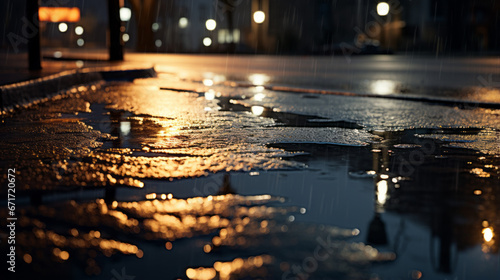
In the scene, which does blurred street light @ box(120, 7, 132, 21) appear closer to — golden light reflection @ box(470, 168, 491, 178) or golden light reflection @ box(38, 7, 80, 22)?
golden light reflection @ box(470, 168, 491, 178)

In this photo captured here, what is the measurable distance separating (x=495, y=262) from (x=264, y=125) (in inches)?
167

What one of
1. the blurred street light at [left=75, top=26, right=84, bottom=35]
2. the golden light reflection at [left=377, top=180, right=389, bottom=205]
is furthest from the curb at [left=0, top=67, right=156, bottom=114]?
the blurred street light at [left=75, top=26, right=84, bottom=35]

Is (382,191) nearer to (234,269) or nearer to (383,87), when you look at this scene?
(234,269)

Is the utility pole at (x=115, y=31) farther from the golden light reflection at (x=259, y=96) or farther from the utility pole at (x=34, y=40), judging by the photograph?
the golden light reflection at (x=259, y=96)

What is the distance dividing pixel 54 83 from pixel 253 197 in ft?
23.9

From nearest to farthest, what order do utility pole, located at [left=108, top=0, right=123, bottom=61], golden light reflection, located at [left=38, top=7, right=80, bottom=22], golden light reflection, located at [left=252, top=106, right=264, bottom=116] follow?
1. golden light reflection, located at [left=252, top=106, right=264, bottom=116]
2. utility pole, located at [left=108, top=0, right=123, bottom=61]
3. golden light reflection, located at [left=38, top=7, right=80, bottom=22]

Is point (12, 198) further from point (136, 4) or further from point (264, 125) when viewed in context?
point (136, 4)

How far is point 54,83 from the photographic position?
10.1 m

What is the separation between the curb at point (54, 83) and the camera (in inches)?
313

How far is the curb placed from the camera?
794cm

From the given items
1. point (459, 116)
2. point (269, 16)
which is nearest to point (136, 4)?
point (269, 16)

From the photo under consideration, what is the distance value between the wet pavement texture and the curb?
877 mm

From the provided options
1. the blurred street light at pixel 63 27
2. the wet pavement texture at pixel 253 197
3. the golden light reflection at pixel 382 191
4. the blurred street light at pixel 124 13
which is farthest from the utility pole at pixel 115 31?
the blurred street light at pixel 63 27

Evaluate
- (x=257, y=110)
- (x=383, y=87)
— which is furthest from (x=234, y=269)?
(x=383, y=87)
